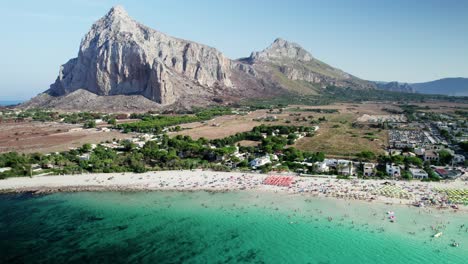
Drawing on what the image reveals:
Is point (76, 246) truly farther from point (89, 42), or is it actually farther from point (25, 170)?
point (89, 42)

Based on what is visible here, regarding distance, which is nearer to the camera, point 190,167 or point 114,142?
point 190,167

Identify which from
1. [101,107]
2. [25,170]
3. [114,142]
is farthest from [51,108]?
[25,170]

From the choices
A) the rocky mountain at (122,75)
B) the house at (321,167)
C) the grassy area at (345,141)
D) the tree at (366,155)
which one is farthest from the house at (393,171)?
the rocky mountain at (122,75)

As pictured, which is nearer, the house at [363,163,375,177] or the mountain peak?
the house at [363,163,375,177]

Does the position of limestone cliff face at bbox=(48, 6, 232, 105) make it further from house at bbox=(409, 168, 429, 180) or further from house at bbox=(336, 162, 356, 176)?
→ house at bbox=(409, 168, 429, 180)

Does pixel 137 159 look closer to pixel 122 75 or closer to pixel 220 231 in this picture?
pixel 220 231

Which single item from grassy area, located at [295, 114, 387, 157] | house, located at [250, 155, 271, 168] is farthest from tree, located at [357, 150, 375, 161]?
house, located at [250, 155, 271, 168]

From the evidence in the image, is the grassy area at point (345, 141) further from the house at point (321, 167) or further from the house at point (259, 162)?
the house at point (259, 162)
